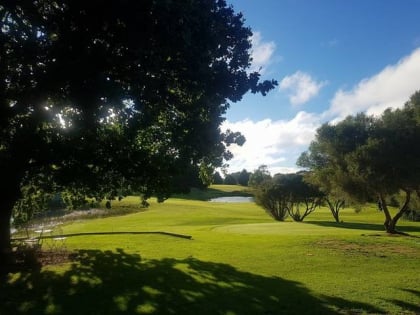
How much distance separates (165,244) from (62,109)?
10.7 metres

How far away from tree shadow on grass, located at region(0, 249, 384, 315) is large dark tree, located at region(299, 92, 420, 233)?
1700cm

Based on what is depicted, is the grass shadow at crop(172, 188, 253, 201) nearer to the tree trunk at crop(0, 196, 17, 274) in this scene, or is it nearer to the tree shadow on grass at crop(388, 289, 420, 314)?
the tree trunk at crop(0, 196, 17, 274)

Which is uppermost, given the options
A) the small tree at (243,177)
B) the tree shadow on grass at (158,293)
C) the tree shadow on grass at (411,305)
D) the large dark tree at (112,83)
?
the small tree at (243,177)

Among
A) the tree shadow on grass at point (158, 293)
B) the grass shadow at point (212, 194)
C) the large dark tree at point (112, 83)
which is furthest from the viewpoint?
the grass shadow at point (212, 194)

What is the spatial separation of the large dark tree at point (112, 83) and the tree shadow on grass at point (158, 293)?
12.5ft

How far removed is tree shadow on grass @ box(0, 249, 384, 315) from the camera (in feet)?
36.3

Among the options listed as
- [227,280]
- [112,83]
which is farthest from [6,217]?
[227,280]

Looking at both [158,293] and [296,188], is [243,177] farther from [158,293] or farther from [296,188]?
[158,293]

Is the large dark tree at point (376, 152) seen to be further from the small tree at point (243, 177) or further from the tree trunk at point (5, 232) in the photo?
the small tree at point (243, 177)

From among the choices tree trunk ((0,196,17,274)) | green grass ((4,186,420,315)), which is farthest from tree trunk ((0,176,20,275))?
green grass ((4,186,420,315))

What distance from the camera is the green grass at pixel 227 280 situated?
11328 mm

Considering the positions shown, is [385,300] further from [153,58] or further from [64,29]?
[64,29]

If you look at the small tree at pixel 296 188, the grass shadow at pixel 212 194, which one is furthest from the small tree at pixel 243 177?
the small tree at pixel 296 188

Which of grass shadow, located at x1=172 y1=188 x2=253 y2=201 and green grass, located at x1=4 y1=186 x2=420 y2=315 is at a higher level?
grass shadow, located at x1=172 y1=188 x2=253 y2=201
